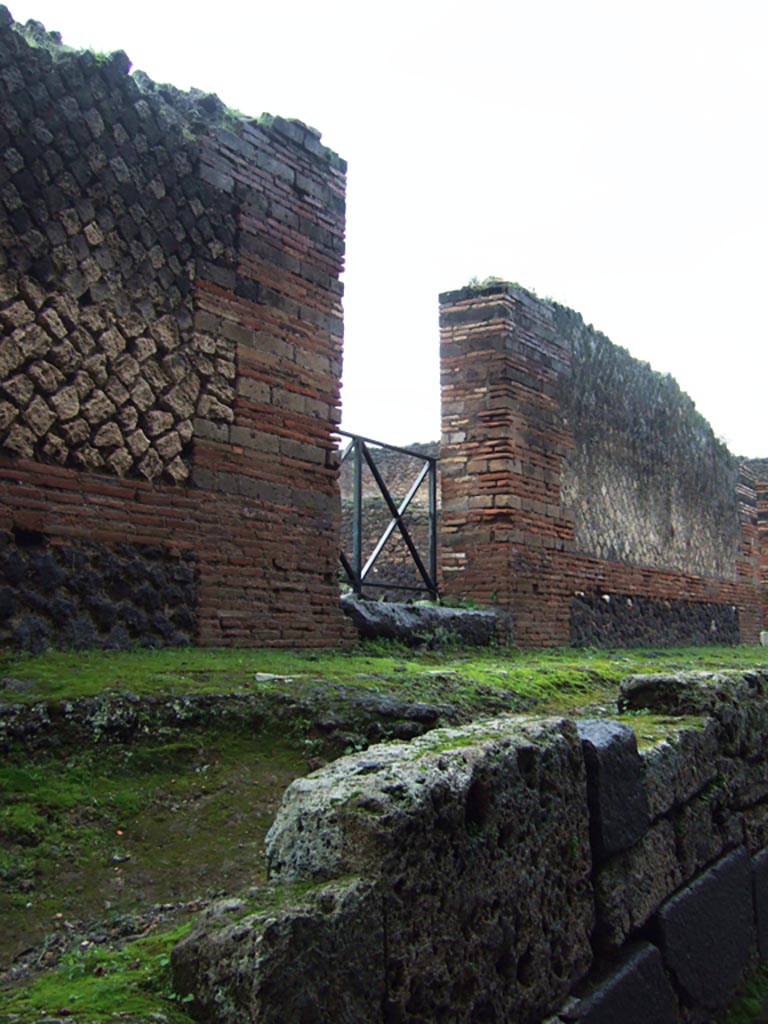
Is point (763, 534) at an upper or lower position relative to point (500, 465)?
upper

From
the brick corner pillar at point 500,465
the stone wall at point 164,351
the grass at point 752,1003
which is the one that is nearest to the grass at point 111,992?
the grass at point 752,1003

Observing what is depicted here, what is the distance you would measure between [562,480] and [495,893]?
8.63 m

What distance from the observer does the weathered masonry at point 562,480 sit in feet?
31.9

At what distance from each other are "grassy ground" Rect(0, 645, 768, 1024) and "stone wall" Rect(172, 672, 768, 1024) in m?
0.24

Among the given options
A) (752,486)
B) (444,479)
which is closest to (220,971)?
(444,479)

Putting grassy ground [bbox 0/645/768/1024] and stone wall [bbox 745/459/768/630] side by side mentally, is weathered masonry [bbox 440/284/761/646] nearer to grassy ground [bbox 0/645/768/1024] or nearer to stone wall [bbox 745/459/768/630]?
grassy ground [bbox 0/645/768/1024]

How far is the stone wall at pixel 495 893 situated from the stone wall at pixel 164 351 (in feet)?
10.2

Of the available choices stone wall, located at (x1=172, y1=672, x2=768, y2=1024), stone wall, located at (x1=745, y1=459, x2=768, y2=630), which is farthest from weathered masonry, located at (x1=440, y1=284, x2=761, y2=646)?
stone wall, located at (x1=172, y1=672, x2=768, y2=1024)

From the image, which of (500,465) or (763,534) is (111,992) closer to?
(500,465)

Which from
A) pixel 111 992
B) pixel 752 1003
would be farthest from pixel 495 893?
pixel 752 1003

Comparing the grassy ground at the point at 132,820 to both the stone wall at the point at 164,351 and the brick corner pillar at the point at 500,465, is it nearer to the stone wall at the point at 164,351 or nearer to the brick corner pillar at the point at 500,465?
the stone wall at the point at 164,351

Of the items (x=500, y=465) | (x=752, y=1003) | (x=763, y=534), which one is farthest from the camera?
(x=763, y=534)

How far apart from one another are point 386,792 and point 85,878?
4.33 ft

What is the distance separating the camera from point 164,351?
589 cm
